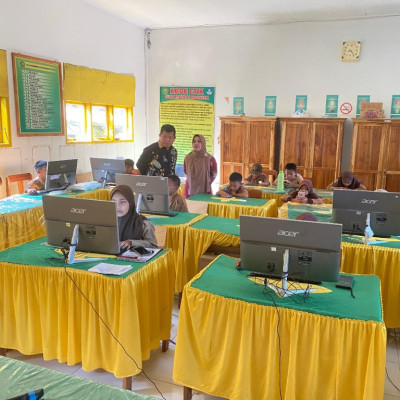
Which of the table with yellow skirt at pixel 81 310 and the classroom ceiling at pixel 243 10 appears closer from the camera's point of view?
the table with yellow skirt at pixel 81 310

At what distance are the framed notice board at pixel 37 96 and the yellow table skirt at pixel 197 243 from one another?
11.5ft

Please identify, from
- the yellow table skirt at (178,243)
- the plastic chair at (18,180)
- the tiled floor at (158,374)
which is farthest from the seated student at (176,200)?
the plastic chair at (18,180)

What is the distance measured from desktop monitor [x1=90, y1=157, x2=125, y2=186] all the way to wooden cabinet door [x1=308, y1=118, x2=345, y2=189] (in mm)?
3667

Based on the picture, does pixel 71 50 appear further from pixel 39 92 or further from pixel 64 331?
pixel 64 331

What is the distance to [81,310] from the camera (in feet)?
8.14

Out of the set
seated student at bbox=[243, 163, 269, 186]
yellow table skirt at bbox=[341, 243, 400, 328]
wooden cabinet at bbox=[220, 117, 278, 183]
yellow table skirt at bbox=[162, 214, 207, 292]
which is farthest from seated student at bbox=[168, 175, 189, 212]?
wooden cabinet at bbox=[220, 117, 278, 183]

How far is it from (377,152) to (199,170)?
343 centimetres

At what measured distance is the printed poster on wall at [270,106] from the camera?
25.7 ft

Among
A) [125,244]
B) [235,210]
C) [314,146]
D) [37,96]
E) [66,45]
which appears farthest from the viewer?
[314,146]

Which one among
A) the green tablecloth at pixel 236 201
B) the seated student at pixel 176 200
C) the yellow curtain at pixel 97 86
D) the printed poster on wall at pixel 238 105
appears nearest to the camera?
the seated student at pixel 176 200

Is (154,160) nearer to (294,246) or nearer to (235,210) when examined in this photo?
(235,210)

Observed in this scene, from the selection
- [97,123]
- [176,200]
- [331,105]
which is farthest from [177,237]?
[331,105]

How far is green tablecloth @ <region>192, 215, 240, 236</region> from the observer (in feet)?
11.7

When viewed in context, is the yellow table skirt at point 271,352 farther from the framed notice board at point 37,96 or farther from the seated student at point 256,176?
the framed notice board at point 37,96
